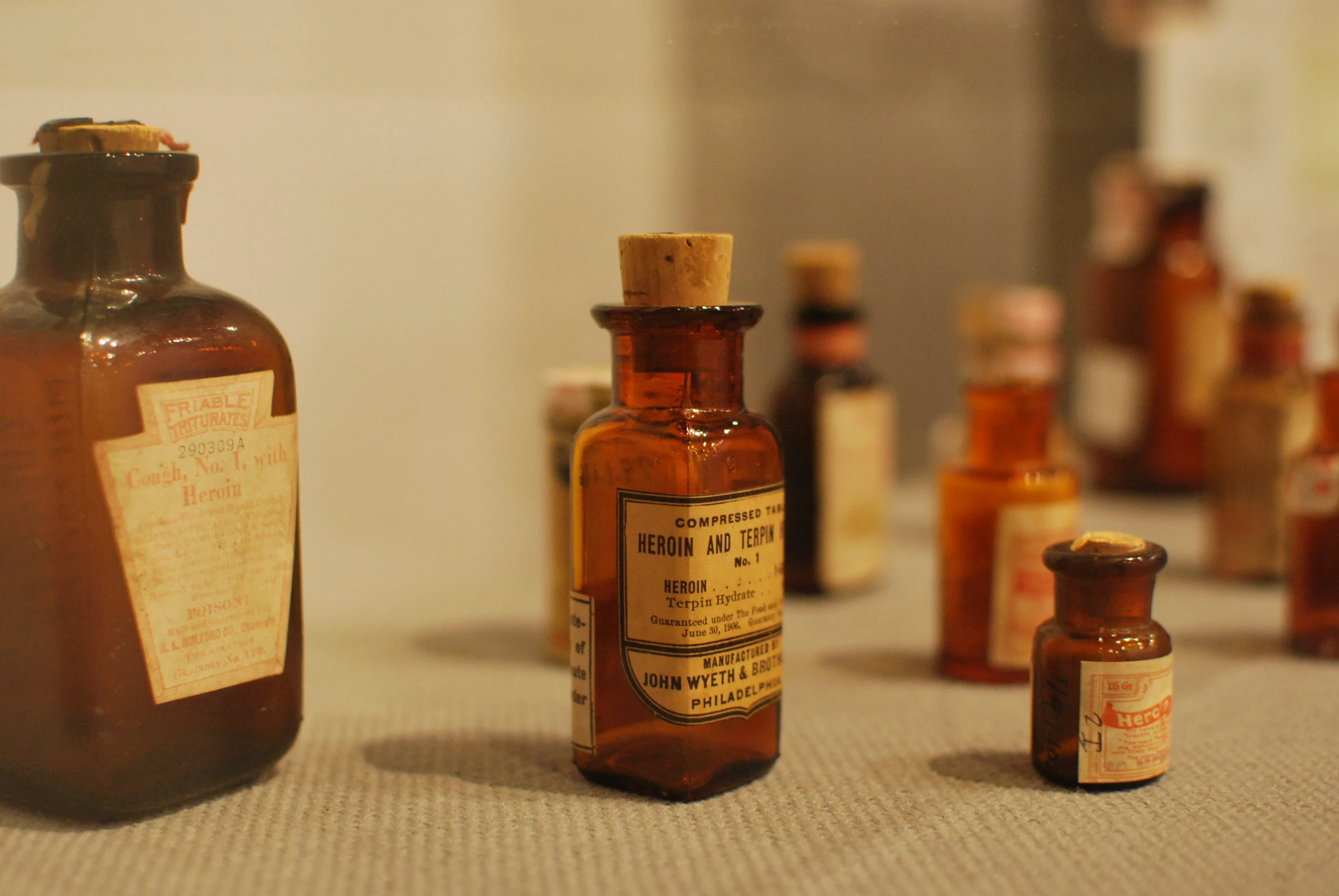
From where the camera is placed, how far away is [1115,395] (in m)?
1.22

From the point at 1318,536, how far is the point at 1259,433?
0.66 ft

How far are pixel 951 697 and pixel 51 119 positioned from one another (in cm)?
51

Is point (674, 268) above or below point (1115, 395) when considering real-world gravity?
above

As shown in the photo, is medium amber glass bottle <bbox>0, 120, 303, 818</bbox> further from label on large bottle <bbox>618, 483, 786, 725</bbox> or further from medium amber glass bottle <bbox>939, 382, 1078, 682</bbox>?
medium amber glass bottle <bbox>939, 382, 1078, 682</bbox>

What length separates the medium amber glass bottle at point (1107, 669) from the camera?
0.54 metres

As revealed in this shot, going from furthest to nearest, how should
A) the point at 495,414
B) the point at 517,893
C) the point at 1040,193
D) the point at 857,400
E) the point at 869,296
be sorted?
the point at 1040,193
the point at 869,296
the point at 495,414
the point at 857,400
the point at 517,893

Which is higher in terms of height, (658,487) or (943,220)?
(943,220)

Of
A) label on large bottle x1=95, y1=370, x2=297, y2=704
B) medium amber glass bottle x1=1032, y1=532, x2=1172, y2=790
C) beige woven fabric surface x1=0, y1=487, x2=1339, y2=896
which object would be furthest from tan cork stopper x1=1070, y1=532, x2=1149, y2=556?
label on large bottle x1=95, y1=370, x2=297, y2=704

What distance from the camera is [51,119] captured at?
0.54m

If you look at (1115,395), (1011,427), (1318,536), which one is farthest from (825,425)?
(1115,395)

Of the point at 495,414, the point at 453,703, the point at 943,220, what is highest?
the point at 943,220

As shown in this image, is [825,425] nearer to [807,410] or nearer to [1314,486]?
[807,410]

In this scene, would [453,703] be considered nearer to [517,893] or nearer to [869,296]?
[517,893]

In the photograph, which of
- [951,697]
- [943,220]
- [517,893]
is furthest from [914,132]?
[517,893]
